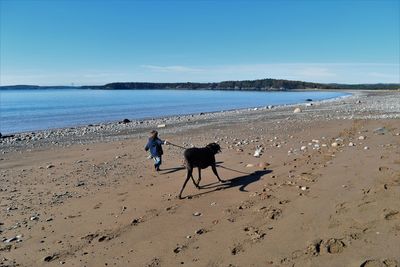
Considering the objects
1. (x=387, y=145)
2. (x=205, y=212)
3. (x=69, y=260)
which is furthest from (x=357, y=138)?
(x=69, y=260)

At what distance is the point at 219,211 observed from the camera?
324 inches

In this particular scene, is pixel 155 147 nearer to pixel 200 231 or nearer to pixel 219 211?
pixel 219 211

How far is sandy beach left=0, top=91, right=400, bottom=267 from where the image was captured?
616 centimetres

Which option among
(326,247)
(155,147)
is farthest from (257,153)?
(326,247)

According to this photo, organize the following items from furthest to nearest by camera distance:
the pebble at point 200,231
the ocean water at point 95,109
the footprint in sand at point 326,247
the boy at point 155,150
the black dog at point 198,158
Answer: the ocean water at point 95,109
the boy at point 155,150
the black dog at point 198,158
the pebble at point 200,231
the footprint in sand at point 326,247

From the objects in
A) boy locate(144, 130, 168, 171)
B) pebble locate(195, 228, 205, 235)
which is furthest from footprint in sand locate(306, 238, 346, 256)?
boy locate(144, 130, 168, 171)

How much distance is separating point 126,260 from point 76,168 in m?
8.27

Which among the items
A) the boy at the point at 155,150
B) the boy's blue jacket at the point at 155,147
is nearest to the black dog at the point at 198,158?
the boy at the point at 155,150

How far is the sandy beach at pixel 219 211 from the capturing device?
20.2ft

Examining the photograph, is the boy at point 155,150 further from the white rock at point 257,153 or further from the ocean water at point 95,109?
the ocean water at point 95,109

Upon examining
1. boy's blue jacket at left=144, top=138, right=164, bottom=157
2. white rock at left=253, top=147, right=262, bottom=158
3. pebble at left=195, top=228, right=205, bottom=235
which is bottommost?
pebble at left=195, top=228, right=205, bottom=235

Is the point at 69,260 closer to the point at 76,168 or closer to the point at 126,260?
the point at 126,260

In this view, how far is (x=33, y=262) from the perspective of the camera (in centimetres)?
655

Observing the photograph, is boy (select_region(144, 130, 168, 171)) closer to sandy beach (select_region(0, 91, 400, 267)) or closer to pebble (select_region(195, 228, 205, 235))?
sandy beach (select_region(0, 91, 400, 267))
